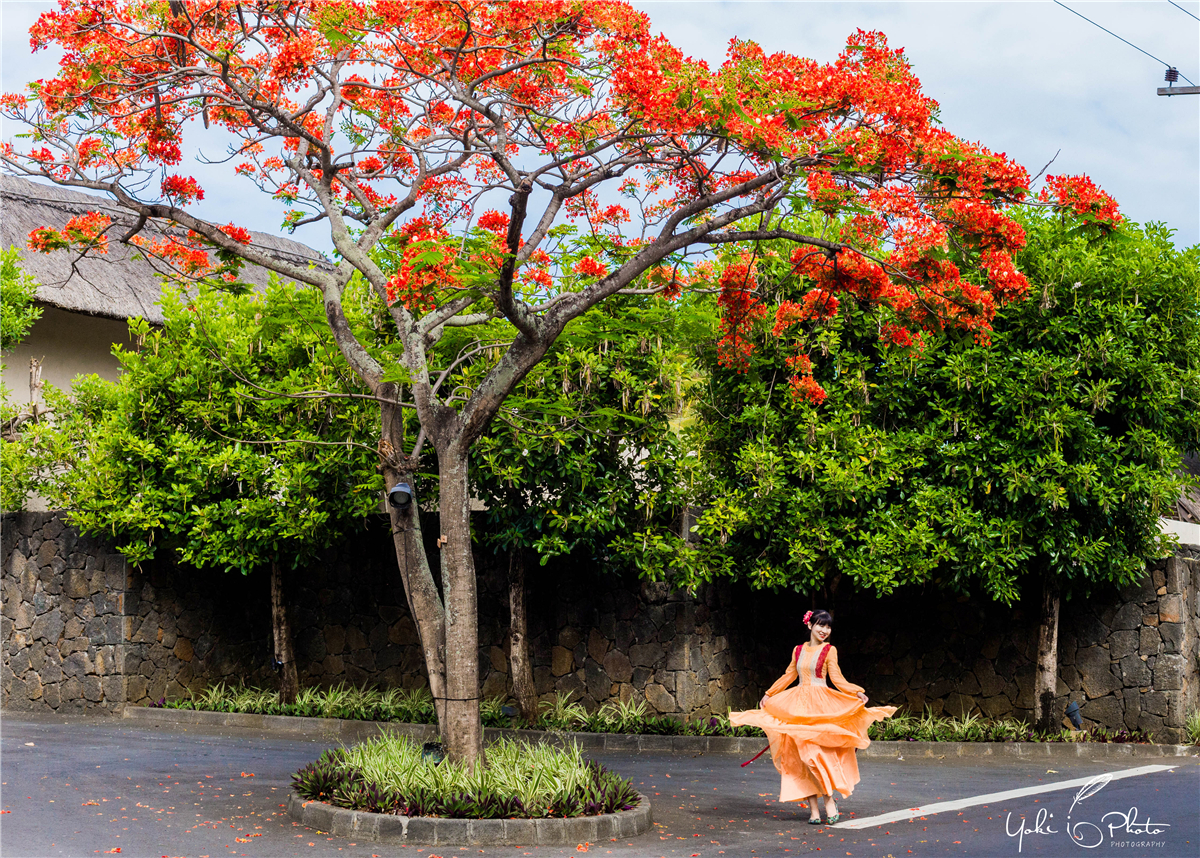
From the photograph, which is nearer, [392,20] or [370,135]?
[392,20]

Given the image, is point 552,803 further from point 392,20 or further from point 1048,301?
point 1048,301

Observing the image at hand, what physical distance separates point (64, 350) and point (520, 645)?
964 cm

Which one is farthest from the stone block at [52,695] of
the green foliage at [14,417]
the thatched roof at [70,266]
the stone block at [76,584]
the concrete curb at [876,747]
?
the thatched roof at [70,266]

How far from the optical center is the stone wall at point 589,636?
13.9 metres

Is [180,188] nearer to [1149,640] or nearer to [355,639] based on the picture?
[355,639]

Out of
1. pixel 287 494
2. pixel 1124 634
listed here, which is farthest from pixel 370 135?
pixel 1124 634

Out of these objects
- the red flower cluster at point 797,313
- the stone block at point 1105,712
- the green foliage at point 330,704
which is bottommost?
the stone block at point 1105,712

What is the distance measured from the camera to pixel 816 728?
8.34 metres

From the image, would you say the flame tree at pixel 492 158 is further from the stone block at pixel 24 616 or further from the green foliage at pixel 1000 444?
the stone block at pixel 24 616

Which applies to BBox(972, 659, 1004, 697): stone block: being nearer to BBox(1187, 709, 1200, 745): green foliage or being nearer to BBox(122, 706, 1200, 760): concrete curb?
BBox(122, 706, 1200, 760): concrete curb

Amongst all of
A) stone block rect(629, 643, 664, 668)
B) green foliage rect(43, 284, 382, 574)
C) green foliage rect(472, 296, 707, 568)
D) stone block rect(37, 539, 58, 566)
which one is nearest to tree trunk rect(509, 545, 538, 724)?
green foliage rect(472, 296, 707, 568)

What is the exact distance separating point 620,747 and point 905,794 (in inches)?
156

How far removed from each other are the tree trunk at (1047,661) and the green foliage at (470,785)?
708 centimetres

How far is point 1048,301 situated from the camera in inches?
508
